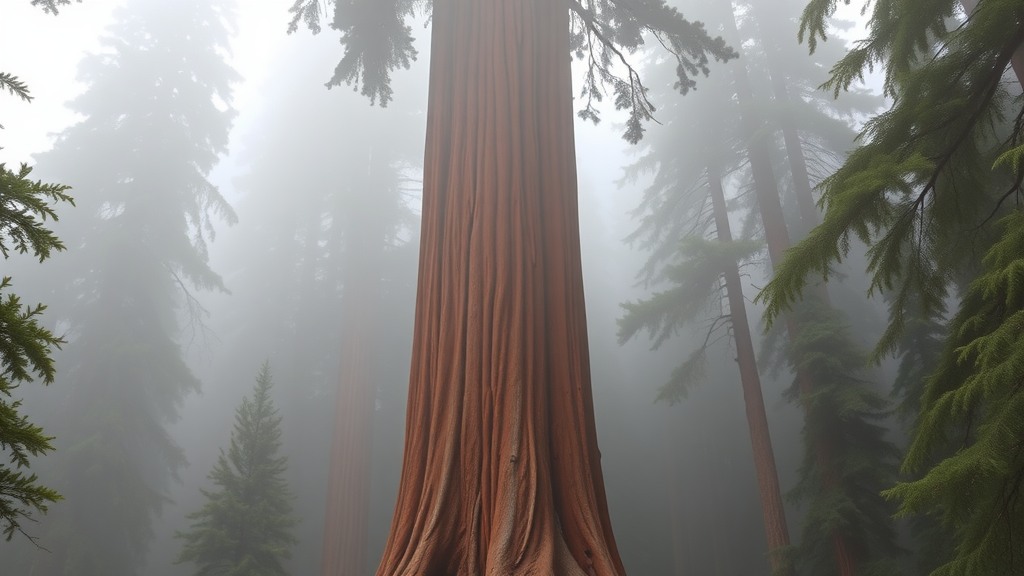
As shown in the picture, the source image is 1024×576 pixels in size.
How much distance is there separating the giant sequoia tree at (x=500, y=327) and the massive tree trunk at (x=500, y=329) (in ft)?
0.03

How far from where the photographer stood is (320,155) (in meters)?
23.8

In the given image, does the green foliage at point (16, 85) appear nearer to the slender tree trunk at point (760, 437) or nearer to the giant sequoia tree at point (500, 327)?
the giant sequoia tree at point (500, 327)

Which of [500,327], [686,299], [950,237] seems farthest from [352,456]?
[950,237]

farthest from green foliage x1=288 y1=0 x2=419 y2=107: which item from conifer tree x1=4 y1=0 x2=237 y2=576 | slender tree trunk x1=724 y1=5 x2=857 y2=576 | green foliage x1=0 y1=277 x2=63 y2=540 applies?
conifer tree x1=4 y1=0 x2=237 y2=576

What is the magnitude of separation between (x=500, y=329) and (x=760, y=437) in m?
11.1

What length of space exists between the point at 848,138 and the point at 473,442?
18304 mm

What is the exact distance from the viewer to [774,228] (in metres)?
14.6

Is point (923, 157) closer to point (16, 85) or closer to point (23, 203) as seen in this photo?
point (23, 203)

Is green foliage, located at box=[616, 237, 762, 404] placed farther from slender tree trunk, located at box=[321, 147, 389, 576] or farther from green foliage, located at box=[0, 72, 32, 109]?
green foliage, located at box=[0, 72, 32, 109]

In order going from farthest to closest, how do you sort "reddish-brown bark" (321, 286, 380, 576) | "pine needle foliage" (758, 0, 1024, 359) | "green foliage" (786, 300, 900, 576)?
"reddish-brown bark" (321, 286, 380, 576) → "green foliage" (786, 300, 900, 576) → "pine needle foliage" (758, 0, 1024, 359)

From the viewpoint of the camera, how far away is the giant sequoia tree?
3.23m

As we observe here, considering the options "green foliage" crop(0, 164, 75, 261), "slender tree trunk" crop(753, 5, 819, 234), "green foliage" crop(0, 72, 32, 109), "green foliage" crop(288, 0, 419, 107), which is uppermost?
"slender tree trunk" crop(753, 5, 819, 234)

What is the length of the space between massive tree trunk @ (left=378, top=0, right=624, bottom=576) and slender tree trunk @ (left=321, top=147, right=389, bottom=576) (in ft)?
38.7

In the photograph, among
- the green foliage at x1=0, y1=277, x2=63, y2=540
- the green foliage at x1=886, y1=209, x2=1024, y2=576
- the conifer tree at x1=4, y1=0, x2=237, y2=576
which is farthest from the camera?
the conifer tree at x1=4, y1=0, x2=237, y2=576
